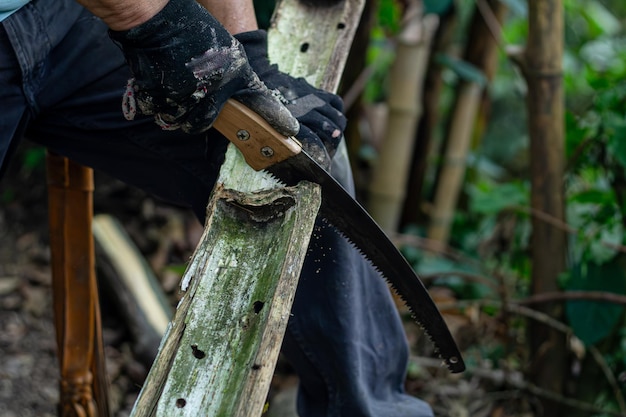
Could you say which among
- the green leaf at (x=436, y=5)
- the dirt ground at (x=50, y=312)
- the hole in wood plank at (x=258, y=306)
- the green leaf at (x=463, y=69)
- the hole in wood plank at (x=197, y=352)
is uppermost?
the green leaf at (x=436, y=5)

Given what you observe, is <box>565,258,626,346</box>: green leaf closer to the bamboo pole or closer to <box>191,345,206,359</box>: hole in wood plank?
the bamboo pole

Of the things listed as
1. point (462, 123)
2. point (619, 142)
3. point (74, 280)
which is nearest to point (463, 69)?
point (462, 123)

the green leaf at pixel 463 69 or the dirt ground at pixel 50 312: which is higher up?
the green leaf at pixel 463 69

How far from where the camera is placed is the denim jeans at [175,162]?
57.5 inches

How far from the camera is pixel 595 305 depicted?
2.16m

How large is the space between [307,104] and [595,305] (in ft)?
3.98

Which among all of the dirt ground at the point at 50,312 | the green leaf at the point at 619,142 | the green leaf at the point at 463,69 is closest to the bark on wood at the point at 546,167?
the green leaf at the point at 619,142

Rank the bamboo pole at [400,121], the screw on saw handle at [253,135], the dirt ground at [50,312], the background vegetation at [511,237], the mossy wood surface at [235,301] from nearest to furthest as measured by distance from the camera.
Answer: the mossy wood surface at [235,301], the screw on saw handle at [253,135], the background vegetation at [511,237], the dirt ground at [50,312], the bamboo pole at [400,121]

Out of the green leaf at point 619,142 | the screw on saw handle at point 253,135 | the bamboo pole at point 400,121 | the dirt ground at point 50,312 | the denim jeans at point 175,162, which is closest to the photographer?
the screw on saw handle at point 253,135

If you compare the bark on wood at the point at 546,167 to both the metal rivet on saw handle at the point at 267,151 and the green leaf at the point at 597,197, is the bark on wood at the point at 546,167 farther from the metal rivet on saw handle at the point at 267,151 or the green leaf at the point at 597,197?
the metal rivet on saw handle at the point at 267,151

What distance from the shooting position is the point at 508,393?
7.81 feet

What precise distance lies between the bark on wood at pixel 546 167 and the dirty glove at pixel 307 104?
3.03ft

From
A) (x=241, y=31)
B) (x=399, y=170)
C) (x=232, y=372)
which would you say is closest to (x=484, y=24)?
(x=399, y=170)

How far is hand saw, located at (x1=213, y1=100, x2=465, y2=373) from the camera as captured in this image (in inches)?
50.6
